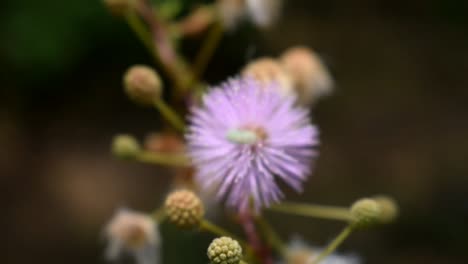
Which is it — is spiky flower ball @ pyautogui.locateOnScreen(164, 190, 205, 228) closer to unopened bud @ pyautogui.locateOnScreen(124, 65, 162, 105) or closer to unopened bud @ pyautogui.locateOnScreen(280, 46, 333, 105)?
unopened bud @ pyautogui.locateOnScreen(124, 65, 162, 105)

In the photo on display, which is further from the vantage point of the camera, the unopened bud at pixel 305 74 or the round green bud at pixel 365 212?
the unopened bud at pixel 305 74

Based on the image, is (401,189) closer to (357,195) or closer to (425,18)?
(357,195)

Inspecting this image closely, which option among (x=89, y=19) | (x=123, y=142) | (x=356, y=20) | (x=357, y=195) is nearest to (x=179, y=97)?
(x=123, y=142)

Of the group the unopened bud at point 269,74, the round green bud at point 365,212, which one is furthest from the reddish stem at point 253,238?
the unopened bud at point 269,74

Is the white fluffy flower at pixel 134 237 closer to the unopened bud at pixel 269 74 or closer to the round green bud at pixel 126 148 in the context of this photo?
the round green bud at pixel 126 148

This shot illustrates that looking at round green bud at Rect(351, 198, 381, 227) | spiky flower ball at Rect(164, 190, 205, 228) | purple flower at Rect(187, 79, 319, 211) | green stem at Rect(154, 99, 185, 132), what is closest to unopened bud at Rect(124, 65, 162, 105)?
green stem at Rect(154, 99, 185, 132)

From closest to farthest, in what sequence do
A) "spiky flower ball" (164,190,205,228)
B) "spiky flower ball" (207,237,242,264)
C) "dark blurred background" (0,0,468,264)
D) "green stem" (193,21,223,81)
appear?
"spiky flower ball" (207,237,242,264) → "spiky flower ball" (164,190,205,228) → "green stem" (193,21,223,81) → "dark blurred background" (0,0,468,264)

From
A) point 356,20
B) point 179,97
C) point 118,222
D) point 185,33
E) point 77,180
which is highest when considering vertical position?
point 356,20
